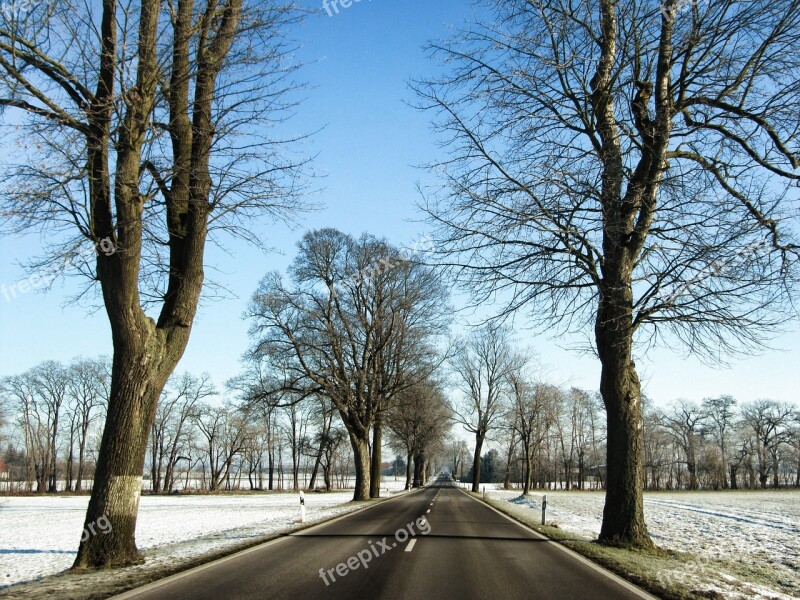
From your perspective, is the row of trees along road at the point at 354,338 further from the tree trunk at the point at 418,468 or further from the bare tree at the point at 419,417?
the tree trunk at the point at 418,468

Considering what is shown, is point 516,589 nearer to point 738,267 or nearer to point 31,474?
point 738,267

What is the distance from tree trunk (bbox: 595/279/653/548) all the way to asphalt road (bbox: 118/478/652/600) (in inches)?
57.0

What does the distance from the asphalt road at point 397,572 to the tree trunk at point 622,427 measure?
57.0 inches

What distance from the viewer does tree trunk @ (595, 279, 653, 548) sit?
11.3m

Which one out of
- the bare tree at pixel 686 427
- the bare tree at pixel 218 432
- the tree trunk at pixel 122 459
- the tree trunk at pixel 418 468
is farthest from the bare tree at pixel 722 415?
the tree trunk at pixel 122 459

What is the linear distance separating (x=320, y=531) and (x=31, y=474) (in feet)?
236

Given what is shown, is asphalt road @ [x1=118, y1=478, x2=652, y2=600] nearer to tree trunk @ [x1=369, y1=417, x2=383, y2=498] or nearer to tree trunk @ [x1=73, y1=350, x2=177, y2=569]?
tree trunk @ [x1=73, y1=350, x2=177, y2=569]

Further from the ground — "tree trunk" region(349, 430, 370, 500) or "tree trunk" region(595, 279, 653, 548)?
"tree trunk" region(595, 279, 653, 548)

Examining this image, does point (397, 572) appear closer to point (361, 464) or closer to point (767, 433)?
point (361, 464)

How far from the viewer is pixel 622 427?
459 inches

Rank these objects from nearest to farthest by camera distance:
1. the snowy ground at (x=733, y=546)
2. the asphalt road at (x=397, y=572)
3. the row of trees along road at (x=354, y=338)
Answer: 1. the asphalt road at (x=397, y=572)
2. the snowy ground at (x=733, y=546)
3. the row of trees along road at (x=354, y=338)

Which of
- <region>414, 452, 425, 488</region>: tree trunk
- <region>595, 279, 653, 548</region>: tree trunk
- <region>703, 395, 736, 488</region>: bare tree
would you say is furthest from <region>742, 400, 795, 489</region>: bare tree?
<region>595, 279, 653, 548</region>: tree trunk

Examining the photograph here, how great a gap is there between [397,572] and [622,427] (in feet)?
19.3

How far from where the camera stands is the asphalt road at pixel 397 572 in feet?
22.8
